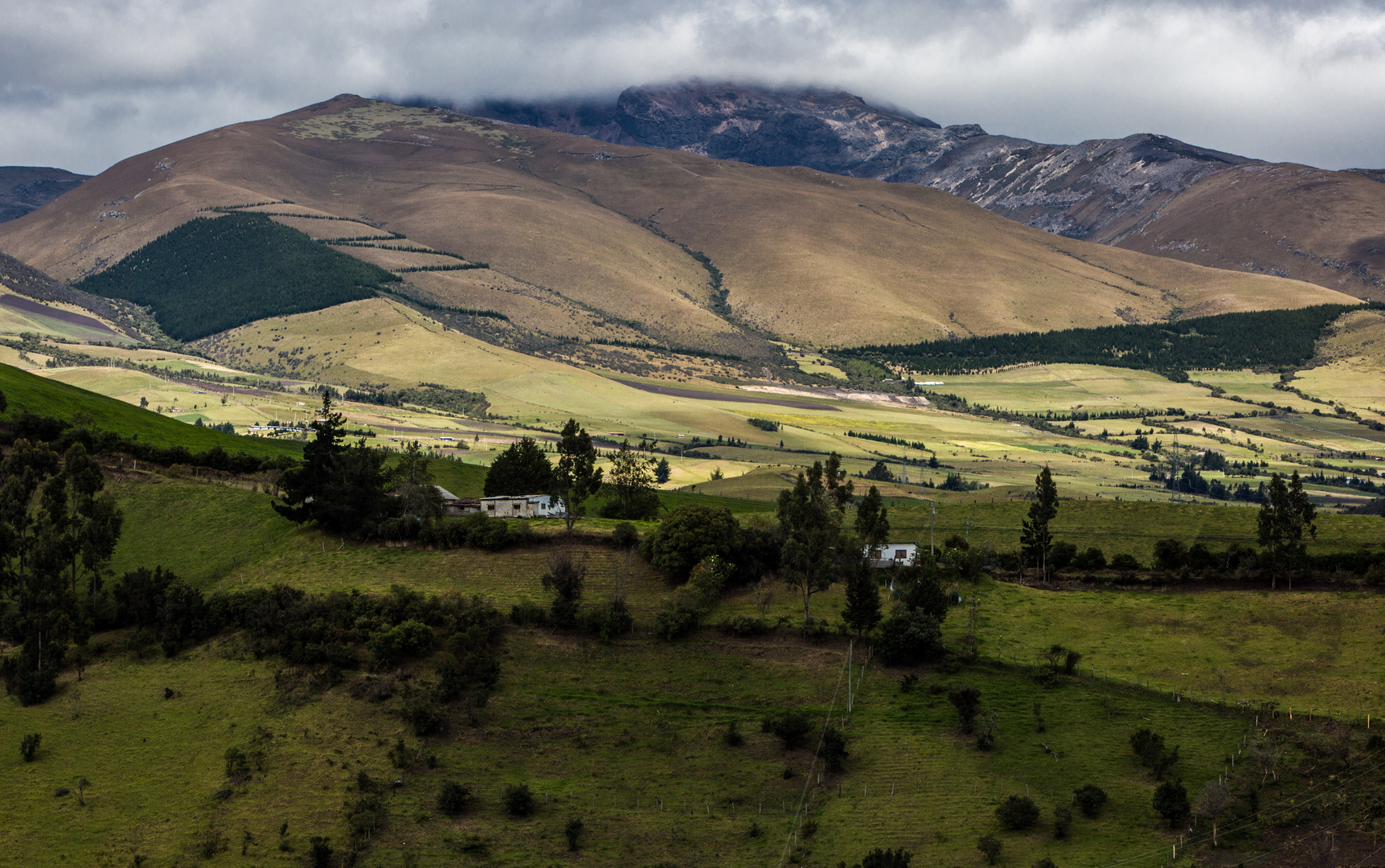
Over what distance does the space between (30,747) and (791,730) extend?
151 feet

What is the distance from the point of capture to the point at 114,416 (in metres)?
142

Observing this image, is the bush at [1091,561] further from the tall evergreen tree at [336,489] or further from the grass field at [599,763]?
the tall evergreen tree at [336,489]

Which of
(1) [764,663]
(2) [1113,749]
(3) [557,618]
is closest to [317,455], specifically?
(3) [557,618]

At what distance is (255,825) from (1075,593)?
61.5 m

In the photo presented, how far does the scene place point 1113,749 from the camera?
71.6 metres

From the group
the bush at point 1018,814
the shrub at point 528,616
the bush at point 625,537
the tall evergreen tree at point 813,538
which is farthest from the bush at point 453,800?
the bush at point 625,537

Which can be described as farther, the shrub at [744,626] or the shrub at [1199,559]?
the shrub at [1199,559]

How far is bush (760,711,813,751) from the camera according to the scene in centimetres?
7669

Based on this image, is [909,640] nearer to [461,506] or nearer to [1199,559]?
[1199,559]

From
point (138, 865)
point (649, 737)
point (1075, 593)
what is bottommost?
point (138, 865)

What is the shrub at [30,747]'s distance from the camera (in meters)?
74.6

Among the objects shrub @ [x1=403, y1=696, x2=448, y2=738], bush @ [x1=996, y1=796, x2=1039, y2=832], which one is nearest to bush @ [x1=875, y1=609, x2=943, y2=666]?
bush @ [x1=996, y1=796, x2=1039, y2=832]

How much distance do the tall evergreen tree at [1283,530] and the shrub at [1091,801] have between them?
3588 centimetres

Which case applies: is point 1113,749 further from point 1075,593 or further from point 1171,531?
point 1171,531
